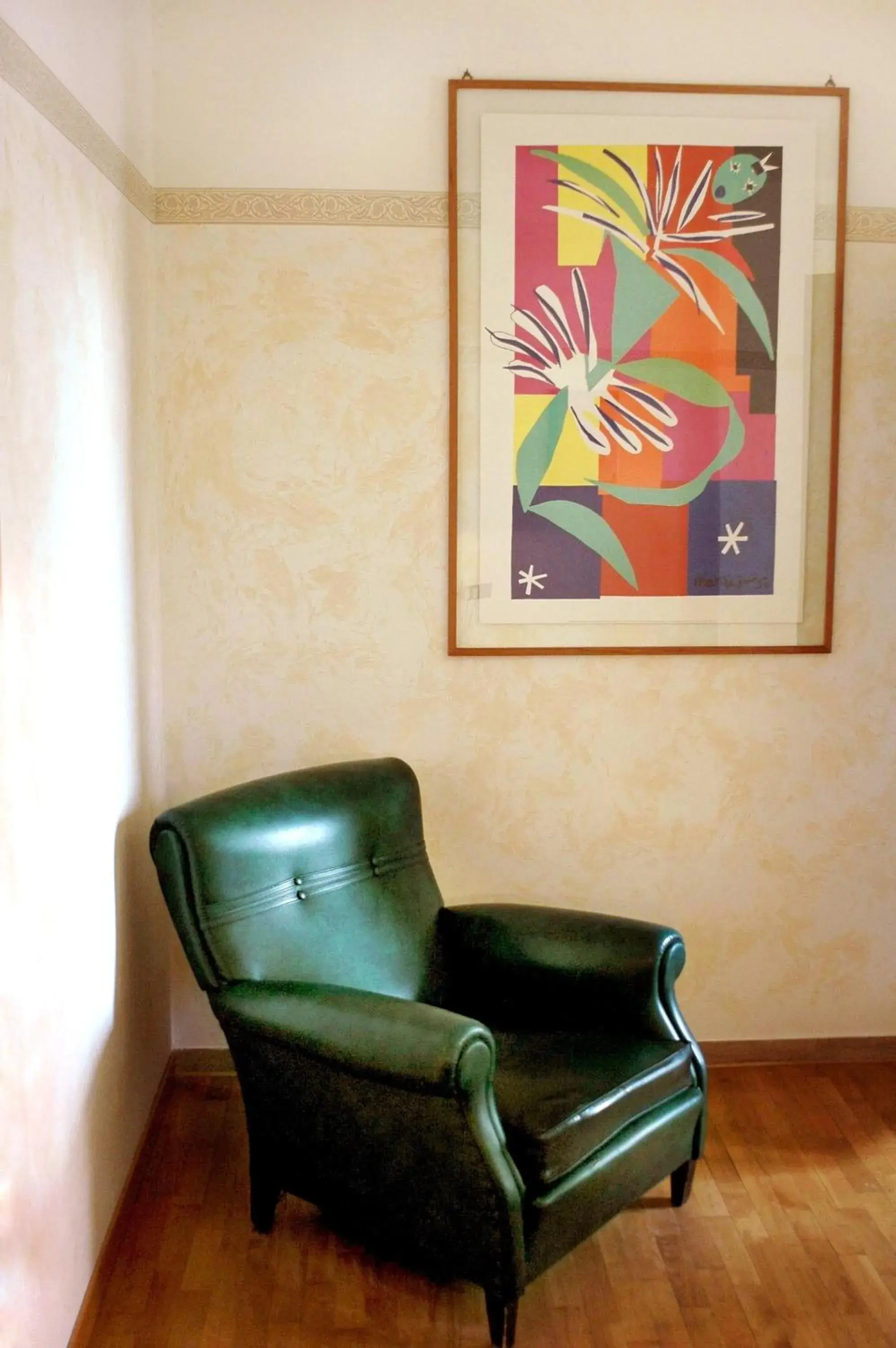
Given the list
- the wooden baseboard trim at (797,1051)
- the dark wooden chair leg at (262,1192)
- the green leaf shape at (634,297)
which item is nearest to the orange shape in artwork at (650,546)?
the green leaf shape at (634,297)

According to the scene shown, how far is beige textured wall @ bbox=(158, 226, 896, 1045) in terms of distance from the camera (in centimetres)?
298

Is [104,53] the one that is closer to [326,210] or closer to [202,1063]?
[326,210]

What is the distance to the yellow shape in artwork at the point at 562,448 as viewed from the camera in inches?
119

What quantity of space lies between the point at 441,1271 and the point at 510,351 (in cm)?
207

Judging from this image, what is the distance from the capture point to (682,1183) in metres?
2.59

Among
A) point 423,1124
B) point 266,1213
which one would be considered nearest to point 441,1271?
point 423,1124

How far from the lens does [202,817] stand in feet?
8.14

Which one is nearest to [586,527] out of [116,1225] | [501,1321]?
[501,1321]

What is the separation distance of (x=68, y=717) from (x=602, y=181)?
6.08 ft

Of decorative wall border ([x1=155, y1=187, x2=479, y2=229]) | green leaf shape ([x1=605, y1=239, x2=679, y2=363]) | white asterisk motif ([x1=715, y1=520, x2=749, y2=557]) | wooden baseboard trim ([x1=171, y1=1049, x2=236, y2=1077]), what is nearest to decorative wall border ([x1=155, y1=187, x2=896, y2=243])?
decorative wall border ([x1=155, y1=187, x2=479, y2=229])

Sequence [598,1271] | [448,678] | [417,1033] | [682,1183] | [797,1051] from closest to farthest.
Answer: [417,1033], [598,1271], [682,1183], [448,678], [797,1051]

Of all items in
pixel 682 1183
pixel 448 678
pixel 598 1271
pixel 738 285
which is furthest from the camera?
pixel 448 678

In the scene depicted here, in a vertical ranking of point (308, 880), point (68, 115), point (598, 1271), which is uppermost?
point (68, 115)

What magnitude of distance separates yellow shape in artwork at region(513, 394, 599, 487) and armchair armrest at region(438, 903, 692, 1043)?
107cm
